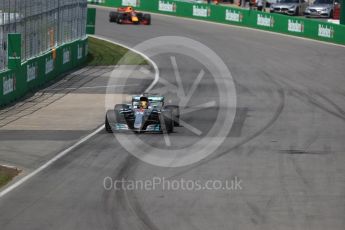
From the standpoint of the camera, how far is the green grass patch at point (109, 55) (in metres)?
40.1

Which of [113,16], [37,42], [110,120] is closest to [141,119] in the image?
[110,120]

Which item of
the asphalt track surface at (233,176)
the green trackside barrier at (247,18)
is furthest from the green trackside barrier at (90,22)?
the green trackside barrier at (247,18)

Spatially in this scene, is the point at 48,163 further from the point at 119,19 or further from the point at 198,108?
the point at 119,19

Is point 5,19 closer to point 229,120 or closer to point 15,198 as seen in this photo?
point 229,120

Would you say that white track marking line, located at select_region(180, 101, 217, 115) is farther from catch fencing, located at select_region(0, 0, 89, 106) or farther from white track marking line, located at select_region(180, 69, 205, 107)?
catch fencing, located at select_region(0, 0, 89, 106)

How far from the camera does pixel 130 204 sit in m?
14.8

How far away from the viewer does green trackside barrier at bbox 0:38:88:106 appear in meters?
27.8

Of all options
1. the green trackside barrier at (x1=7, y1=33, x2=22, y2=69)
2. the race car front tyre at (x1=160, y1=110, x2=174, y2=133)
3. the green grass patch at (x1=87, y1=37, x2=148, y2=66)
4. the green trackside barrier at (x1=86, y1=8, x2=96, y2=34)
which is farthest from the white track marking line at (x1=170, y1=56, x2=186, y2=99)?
the race car front tyre at (x1=160, y1=110, x2=174, y2=133)

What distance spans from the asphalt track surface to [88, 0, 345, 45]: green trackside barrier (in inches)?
673

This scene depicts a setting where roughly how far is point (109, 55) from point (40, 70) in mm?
9921

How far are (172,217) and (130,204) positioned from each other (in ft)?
3.75

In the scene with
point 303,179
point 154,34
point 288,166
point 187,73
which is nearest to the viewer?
point 303,179

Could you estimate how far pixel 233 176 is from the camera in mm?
17562

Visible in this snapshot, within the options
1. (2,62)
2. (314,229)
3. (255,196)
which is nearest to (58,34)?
(2,62)
